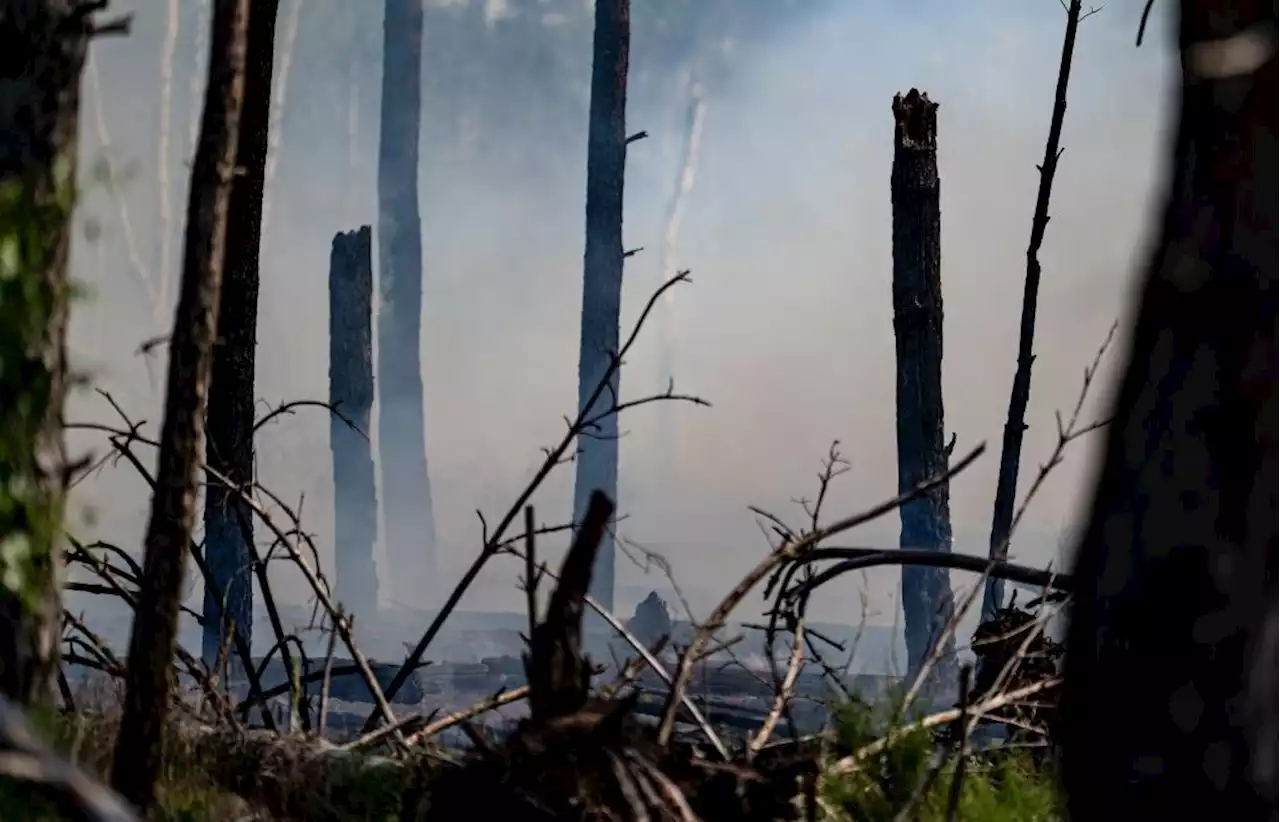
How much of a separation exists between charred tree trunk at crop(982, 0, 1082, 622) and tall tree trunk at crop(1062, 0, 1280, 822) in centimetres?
448

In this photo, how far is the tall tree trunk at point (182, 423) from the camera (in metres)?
1.77

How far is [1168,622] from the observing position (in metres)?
1.52

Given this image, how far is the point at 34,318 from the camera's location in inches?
70.0

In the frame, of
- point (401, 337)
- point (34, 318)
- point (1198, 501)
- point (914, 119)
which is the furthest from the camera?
point (401, 337)

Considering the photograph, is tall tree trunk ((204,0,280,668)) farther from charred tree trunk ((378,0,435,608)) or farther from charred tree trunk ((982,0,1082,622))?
charred tree trunk ((378,0,435,608))

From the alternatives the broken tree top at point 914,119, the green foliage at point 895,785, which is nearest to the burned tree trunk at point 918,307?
the broken tree top at point 914,119

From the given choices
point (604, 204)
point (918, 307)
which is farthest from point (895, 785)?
point (604, 204)

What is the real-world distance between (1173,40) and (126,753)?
177cm

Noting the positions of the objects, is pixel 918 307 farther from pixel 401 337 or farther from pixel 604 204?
pixel 401 337

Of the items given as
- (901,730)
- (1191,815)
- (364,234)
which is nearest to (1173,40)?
(1191,815)

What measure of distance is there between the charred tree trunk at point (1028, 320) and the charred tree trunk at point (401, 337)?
18513mm

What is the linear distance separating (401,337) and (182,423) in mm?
22948

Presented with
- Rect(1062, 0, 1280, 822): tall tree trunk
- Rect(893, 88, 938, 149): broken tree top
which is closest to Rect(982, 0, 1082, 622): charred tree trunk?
Rect(893, 88, 938, 149): broken tree top

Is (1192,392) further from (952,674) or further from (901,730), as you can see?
(952,674)
